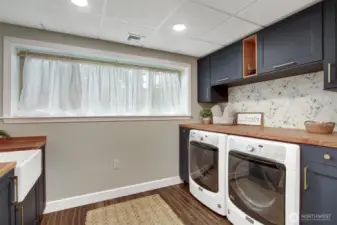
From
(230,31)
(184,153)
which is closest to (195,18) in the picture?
(230,31)

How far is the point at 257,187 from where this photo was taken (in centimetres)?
146

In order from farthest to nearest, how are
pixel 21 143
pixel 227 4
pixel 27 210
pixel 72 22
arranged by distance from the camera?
pixel 72 22 < pixel 21 143 < pixel 227 4 < pixel 27 210

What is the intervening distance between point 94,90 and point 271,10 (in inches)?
86.0

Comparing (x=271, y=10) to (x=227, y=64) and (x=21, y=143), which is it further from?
(x=21, y=143)

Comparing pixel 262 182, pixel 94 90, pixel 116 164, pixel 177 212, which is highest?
pixel 94 90

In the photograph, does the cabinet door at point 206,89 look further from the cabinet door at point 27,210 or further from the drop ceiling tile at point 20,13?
the cabinet door at point 27,210

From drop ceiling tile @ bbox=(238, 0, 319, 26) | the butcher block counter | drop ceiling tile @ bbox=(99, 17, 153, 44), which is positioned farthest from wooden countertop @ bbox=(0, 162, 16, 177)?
drop ceiling tile @ bbox=(238, 0, 319, 26)

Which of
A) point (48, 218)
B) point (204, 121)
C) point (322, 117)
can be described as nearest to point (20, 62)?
point (48, 218)

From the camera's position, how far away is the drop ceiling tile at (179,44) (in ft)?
7.16

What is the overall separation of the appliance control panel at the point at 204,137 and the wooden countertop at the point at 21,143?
65.4 inches

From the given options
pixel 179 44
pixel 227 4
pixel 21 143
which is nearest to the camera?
→ pixel 227 4

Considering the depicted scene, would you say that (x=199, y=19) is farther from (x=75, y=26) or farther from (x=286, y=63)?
(x=75, y=26)

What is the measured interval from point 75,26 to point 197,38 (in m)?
1.43

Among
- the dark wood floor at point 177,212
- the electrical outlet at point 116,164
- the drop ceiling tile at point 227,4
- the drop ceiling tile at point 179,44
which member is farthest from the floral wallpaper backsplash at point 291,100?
the electrical outlet at point 116,164
